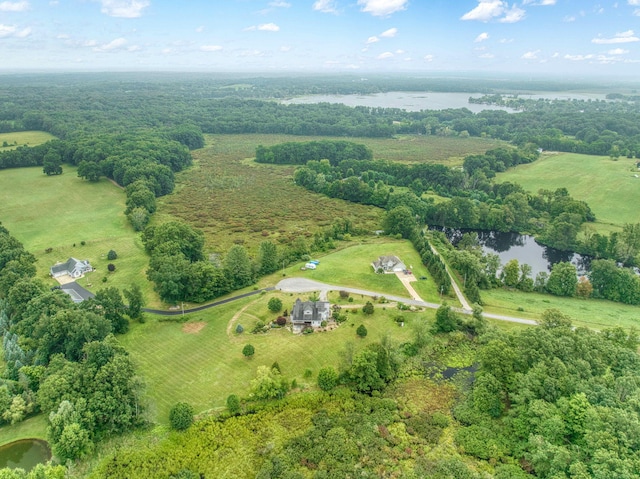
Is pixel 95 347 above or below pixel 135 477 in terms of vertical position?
above

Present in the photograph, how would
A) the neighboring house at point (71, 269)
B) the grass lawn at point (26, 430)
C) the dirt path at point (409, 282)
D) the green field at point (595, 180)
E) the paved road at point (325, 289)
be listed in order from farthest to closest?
the green field at point (595, 180) → the neighboring house at point (71, 269) → the dirt path at point (409, 282) → the paved road at point (325, 289) → the grass lawn at point (26, 430)

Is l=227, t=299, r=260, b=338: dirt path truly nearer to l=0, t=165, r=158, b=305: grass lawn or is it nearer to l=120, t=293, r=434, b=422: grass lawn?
l=120, t=293, r=434, b=422: grass lawn

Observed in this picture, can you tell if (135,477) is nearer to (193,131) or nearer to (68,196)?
(68,196)

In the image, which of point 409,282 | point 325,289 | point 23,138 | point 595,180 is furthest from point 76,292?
point 595,180

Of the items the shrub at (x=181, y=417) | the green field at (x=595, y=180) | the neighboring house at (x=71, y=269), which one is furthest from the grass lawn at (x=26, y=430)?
the green field at (x=595, y=180)

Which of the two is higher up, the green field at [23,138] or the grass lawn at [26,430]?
the green field at [23,138]

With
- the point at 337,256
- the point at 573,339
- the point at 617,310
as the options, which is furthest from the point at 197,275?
the point at 617,310

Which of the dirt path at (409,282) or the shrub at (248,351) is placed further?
the dirt path at (409,282)

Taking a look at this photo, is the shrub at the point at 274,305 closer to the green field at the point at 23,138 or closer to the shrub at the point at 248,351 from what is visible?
the shrub at the point at 248,351
